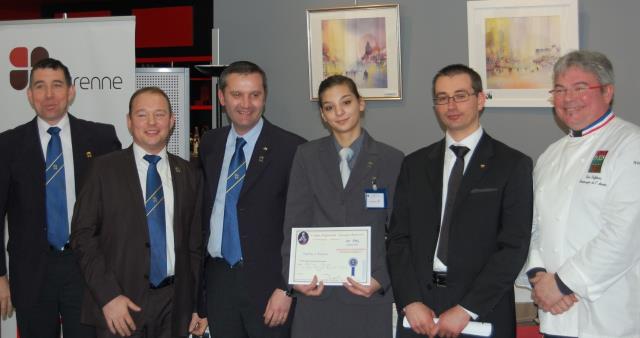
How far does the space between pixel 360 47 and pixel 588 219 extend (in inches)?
95.0

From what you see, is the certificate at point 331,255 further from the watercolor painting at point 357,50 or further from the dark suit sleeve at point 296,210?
the watercolor painting at point 357,50

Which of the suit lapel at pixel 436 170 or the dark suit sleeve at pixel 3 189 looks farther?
the dark suit sleeve at pixel 3 189

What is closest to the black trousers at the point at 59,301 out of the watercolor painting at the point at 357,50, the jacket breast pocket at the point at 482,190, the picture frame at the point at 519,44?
the jacket breast pocket at the point at 482,190

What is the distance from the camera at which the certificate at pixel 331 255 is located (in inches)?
111

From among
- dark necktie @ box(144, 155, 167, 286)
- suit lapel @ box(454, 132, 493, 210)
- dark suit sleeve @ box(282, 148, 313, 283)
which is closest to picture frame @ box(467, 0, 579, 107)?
suit lapel @ box(454, 132, 493, 210)

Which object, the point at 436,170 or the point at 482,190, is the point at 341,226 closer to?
the point at 436,170

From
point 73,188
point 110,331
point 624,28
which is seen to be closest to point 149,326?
point 110,331

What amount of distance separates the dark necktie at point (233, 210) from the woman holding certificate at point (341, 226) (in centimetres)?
27

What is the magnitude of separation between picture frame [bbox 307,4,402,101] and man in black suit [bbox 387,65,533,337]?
65.7 inches

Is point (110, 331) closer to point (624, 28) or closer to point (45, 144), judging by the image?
point (45, 144)

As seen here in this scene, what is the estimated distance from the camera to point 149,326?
9.75ft

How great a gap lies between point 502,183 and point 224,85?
1546 mm

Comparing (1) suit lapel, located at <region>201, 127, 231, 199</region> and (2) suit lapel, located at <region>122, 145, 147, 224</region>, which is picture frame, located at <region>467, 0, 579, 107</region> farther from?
(2) suit lapel, located at <region>122, 145, 147, 224</region>

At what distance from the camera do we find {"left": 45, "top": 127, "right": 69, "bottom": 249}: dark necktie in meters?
3.41
